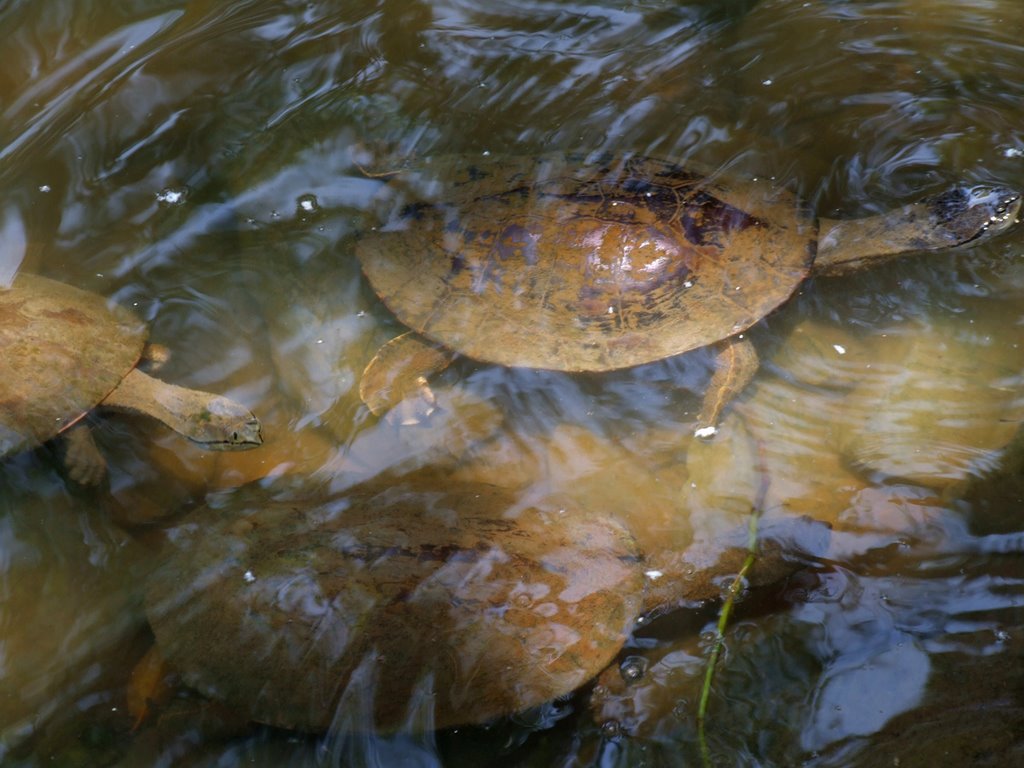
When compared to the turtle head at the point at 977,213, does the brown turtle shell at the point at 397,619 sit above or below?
above

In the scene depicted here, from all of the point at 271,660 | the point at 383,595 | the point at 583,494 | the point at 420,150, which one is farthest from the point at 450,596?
the point at 420,150

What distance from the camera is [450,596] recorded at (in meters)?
2.33

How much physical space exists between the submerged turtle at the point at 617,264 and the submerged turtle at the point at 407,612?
91 cm

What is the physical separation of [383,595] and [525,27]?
3511 millimetres

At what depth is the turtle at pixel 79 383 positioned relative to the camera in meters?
3.24

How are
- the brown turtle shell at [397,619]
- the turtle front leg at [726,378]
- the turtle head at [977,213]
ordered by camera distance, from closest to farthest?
the brown turtle shell at [397,619] < the turtle front leg at [726,378] < the turtle head at [977,213]

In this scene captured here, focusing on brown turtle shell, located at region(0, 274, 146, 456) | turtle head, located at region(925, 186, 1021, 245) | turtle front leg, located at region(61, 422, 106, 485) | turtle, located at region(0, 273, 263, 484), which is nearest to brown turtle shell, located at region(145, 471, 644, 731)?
turtle, located at region(0, 273, 263, 484)

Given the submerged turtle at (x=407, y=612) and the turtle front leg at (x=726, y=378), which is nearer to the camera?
the submerged turtle at (x=407, y=612)

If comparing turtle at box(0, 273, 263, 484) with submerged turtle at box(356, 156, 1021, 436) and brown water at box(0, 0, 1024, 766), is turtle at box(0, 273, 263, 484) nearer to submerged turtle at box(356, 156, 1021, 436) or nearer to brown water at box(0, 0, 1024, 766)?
brown water at box(0, 0, 1024, 766)

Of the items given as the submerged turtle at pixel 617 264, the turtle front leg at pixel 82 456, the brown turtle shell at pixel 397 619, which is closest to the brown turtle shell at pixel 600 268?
the submerged turtle at pixel 617 264

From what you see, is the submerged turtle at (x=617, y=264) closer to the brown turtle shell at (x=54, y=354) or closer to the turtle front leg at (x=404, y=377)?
the turtle front leg at (x=404, y=377)

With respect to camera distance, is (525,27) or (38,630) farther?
(525,27)

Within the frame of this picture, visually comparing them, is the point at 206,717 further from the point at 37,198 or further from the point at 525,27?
the point at 525,27

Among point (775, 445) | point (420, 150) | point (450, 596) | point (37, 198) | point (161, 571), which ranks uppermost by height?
point (37, 198)
